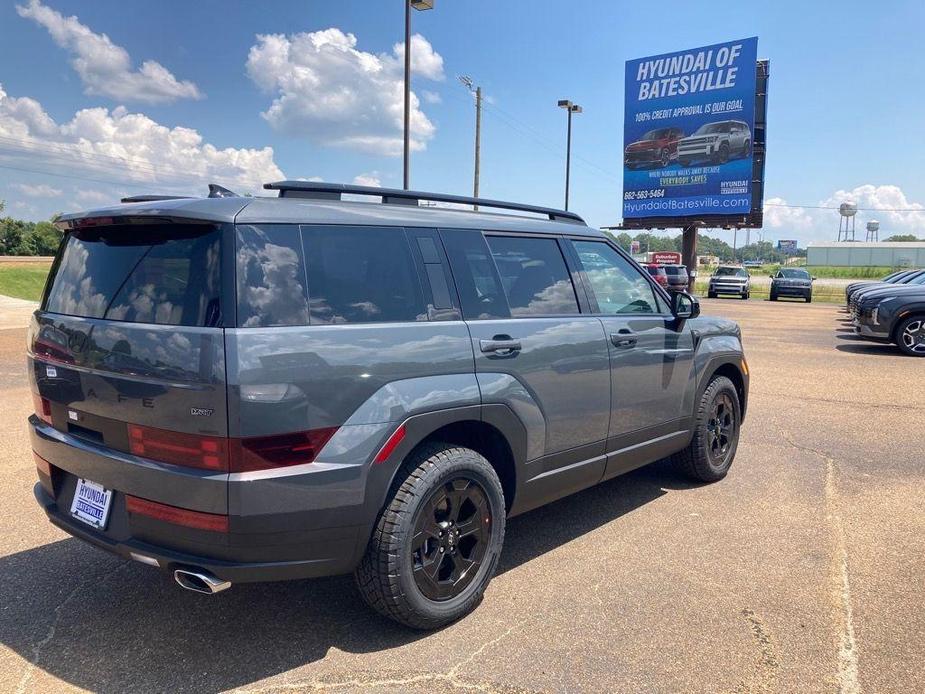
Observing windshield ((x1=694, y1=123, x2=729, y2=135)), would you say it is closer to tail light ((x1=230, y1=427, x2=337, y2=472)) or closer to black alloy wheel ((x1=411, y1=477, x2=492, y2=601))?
black alloy wheel ((x1=411, y1=477, x2=492, y2=601))

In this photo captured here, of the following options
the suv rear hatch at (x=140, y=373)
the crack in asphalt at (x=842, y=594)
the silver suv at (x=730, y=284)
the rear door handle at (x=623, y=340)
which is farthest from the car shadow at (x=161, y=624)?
the silver suv at (x=730, y=284)

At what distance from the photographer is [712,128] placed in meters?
33.4

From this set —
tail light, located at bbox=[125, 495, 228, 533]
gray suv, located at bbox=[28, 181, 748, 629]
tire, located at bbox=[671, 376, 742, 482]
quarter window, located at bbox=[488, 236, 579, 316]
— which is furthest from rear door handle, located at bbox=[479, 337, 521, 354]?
tire, located at bbox=[671, 376, 742, 482]

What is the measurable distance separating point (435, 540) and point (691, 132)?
1372 inches

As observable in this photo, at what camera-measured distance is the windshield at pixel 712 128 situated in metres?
33.1

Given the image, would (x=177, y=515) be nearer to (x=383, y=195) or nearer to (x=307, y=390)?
(x=307, y=390)

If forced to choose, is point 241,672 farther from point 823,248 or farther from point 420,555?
point 823,248

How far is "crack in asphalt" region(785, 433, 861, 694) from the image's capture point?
2.77 metres

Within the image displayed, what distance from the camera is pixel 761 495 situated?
16.2 feet

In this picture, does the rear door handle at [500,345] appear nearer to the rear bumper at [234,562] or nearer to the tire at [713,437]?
the rear bumper at [234,562]

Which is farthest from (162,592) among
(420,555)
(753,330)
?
(753,330)

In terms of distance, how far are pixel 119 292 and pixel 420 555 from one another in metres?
1.70

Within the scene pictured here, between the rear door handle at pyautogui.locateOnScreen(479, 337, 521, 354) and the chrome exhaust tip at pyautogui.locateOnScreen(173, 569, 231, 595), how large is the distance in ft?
4.87

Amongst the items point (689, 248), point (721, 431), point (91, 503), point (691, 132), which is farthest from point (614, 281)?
point (689, 248)
